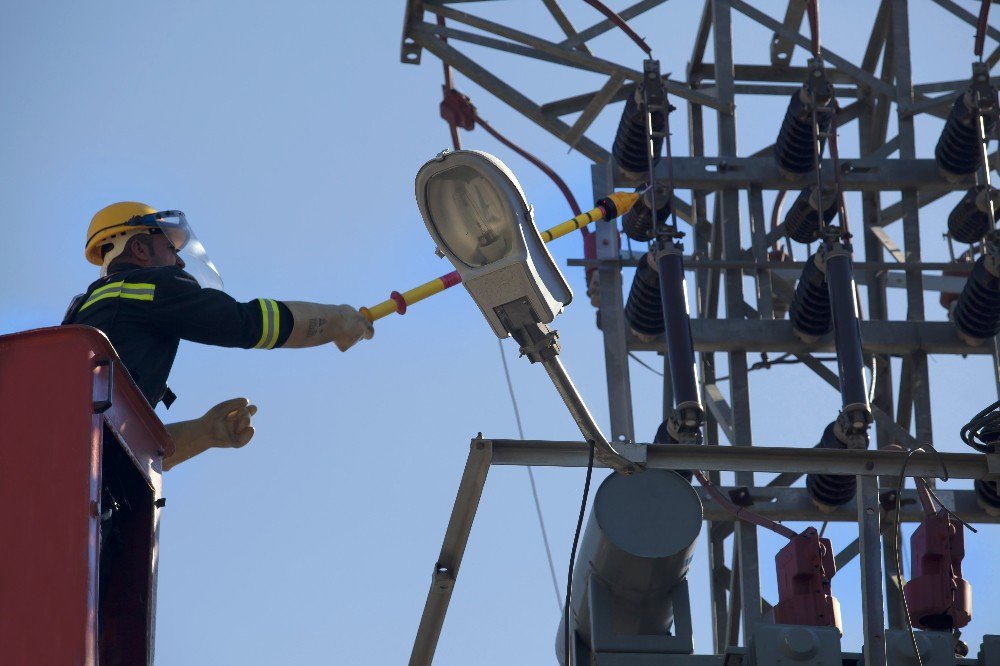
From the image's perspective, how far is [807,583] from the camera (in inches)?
269

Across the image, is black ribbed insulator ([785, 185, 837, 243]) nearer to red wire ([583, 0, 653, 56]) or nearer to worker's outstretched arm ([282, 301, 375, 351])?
red wire ([583, 0, 653, 56])

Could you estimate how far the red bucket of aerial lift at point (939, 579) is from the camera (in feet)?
22.9

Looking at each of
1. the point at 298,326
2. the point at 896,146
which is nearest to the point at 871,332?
the point at 896,146

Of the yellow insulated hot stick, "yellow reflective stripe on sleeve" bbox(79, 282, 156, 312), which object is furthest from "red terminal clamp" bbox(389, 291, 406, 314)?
"yellow reflective stripe on sleeve" bbox(79, 282, 156, 312)

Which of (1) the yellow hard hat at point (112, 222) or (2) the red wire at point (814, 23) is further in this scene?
(2) the red wire at point (814, 23)

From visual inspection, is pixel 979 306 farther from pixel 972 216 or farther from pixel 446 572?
pixel 446 572

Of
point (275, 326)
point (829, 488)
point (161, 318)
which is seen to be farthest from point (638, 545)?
point (829, 488)

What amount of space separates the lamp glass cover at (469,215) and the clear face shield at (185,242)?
2.10 m

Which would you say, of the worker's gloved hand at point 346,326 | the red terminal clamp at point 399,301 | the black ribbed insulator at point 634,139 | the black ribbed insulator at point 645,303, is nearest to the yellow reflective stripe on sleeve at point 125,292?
the worker's gloved hand at point 346,326

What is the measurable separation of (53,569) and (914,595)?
148 inches

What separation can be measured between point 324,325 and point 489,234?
171 cm

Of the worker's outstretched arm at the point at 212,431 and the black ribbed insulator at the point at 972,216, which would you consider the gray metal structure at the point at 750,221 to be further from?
the worker's outstretched arm at the point at 212,431

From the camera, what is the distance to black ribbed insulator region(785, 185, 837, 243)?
10.1 m

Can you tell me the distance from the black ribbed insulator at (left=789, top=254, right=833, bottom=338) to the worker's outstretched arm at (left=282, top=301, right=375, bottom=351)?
3.93 m
